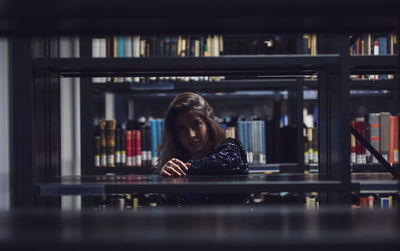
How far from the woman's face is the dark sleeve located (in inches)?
8.7

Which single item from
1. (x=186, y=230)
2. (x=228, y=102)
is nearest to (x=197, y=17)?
(x=186, y=230)

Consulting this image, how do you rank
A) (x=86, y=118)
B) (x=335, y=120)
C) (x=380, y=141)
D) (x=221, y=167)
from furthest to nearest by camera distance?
(x=380, y=141) < (x=86, y=118) < (x=221, y=167) < (x=335, y=120)

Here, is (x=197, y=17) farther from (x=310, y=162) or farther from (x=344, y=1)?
(x=310, y=162)

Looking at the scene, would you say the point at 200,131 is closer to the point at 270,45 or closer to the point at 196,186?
the point at 196,186

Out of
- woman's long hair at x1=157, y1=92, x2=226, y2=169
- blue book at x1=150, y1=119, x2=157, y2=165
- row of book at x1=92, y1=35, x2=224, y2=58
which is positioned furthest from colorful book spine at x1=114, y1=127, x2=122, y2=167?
woman's long hair at x1=157, y1=92, x2=226, y2=169

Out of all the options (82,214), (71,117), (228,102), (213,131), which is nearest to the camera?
(82,214)

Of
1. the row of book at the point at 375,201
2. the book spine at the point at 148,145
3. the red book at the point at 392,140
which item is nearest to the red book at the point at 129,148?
the book spine at the point at 148,145

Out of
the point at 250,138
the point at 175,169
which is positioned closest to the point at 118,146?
the point at 250,138

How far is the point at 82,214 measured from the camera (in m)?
0.55

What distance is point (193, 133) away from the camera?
1680mm

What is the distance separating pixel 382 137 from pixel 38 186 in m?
2.22

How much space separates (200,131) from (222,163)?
36 centimetres

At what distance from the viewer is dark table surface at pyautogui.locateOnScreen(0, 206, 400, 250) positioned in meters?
0.43

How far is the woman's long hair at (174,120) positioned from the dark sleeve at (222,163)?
9.5 inches
